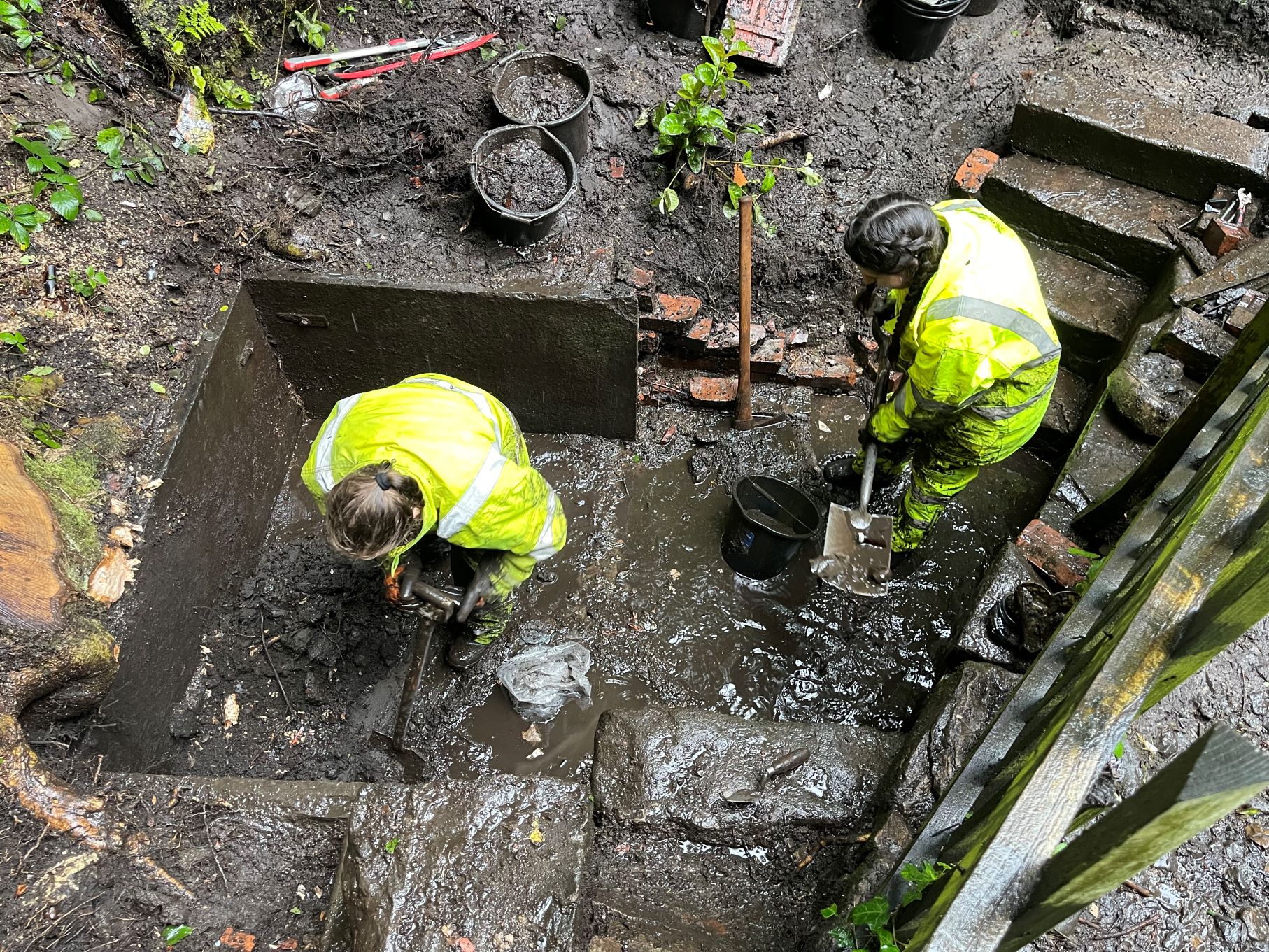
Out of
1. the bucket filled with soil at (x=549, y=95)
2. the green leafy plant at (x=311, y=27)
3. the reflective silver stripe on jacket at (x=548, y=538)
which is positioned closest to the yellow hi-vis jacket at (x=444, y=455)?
the reflective silver stripe on jacket at (x=548, y=538)

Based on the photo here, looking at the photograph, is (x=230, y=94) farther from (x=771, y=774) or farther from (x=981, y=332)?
(x=771, y=774)

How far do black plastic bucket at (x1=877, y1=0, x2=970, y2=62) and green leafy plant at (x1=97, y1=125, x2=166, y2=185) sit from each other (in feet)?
15.0

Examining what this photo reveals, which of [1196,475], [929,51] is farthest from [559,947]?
[929,51]

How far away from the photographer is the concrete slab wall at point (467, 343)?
3.92 m

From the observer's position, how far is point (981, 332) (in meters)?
2.85

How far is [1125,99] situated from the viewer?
4570 mm

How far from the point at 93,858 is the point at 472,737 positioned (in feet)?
5.10

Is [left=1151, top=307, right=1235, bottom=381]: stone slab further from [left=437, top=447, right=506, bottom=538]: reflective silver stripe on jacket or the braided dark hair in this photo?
[left=437, top=447, right=506, bottom=538]: reflective silver stripe on jacket

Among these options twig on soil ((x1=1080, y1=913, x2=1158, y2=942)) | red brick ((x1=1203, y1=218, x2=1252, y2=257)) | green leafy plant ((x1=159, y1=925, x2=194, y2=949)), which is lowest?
green leafy plant ((x1=159, y1=925, x2=194, y2=949))

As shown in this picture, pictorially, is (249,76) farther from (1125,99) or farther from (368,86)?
(1125,99)

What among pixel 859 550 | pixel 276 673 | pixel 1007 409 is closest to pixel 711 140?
pixel 1007 409

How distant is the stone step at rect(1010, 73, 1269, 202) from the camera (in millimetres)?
4332

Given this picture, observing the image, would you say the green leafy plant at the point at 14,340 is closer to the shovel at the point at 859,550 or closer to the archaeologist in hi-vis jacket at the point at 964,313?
the archaeologist in hi-vis jacket at the point at 964,313

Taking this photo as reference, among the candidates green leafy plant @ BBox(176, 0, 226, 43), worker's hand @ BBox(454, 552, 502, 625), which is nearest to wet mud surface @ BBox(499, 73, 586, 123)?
green leafy plant @ BBox(176, 0, 226, 43)
